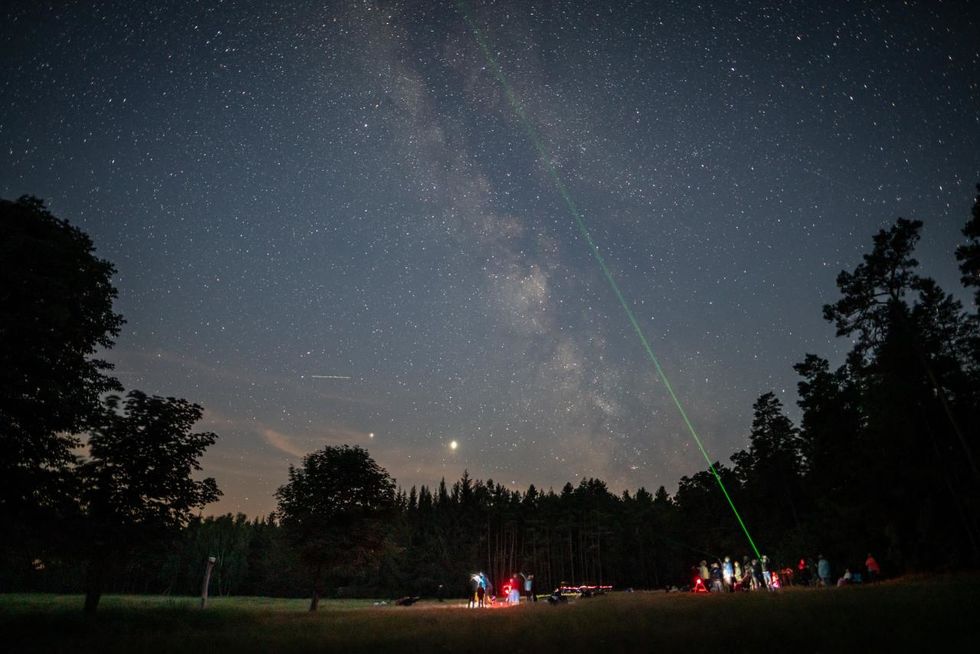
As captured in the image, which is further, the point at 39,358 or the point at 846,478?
the point at 846,478

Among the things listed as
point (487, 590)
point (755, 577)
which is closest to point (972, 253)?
point (755, 577)

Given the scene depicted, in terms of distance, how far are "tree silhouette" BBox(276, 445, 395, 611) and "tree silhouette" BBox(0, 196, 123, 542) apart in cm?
1767

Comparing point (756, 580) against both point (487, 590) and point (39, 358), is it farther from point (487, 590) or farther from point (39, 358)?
point (39, 358)

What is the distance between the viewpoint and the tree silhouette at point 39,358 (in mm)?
18453

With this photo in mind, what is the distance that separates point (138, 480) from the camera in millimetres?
24344

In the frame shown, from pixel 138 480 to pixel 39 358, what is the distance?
7825mm

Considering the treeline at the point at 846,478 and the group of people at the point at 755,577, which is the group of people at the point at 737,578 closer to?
the group of people at the point at 755,577

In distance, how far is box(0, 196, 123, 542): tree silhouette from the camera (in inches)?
727

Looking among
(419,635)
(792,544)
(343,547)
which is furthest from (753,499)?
(419,635)

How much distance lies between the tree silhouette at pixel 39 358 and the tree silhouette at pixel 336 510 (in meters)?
17.7

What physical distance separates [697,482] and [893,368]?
6924cm

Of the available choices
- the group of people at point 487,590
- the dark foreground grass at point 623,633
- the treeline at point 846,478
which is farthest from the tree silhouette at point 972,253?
the group of people at point 487,590

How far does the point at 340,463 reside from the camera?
1511 inches

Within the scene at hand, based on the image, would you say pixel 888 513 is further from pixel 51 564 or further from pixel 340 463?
pixel 51 564
